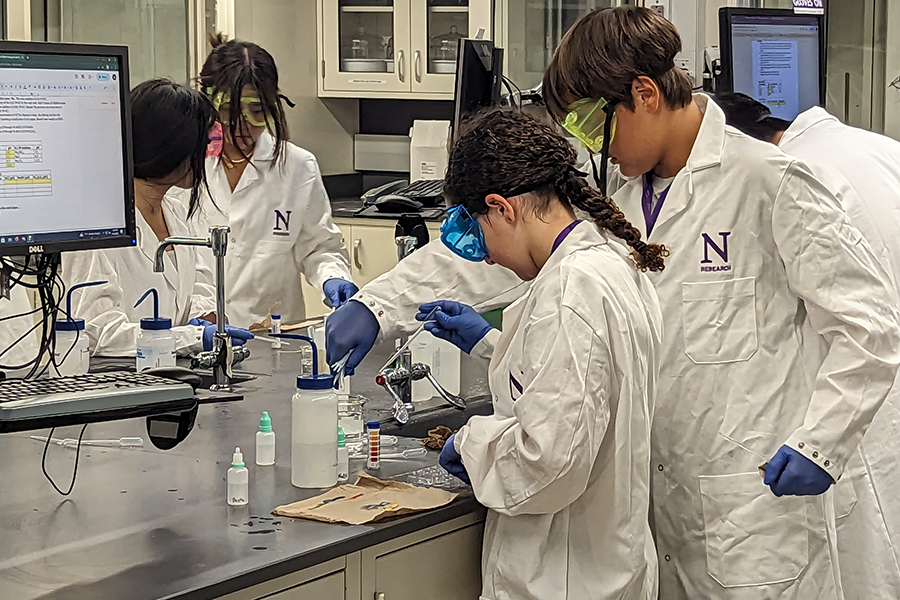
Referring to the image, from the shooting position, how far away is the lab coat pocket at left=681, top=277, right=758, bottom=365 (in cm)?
188

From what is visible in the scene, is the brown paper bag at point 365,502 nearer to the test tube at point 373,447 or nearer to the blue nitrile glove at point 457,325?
the test tube at point 373,447

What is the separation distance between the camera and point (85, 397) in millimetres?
1459

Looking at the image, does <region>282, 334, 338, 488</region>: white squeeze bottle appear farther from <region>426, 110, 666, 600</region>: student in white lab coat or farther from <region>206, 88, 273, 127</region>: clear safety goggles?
<region>206, 88, 273, 127</region>: clear safety goggles

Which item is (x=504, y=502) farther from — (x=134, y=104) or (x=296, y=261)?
(x=296, y=261)

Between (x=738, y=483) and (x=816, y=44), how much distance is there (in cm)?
159

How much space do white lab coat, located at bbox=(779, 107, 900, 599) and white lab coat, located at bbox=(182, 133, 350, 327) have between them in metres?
1.40

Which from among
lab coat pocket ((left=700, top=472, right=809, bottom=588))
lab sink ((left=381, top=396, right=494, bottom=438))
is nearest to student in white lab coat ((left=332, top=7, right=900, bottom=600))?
lab coat pocket ((left=700, top=472, right=809, bottom=588))

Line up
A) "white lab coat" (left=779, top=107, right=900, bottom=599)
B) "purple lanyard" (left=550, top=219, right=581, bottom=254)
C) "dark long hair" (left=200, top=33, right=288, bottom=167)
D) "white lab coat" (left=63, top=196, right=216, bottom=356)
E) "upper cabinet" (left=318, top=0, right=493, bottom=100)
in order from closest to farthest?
"purple lanyard" (left=550, top=219, right=581, bottom=254)
"white lab coat" (left=779, top=107, right=900, bottom=599)
"white lab coat" (left=63, top=196, right=216, bottom=356)
"dark long hair" (left=200, top=33, right=288, bottom=167)
"upper cabinet" (left=318, top=0, right=493, bottom=100)

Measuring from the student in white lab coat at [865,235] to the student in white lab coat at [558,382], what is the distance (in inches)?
28.6

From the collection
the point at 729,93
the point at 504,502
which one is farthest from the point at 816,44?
the point at 504,502

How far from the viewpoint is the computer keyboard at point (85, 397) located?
1402mm

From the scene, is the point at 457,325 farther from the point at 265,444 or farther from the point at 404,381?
the point at 265,444

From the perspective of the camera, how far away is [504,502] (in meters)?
1.61

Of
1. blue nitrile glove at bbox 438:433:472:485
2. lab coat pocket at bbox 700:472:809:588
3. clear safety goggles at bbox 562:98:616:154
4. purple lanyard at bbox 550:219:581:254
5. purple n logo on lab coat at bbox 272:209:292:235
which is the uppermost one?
clear safety goggles at bbox 562:98:616:154
